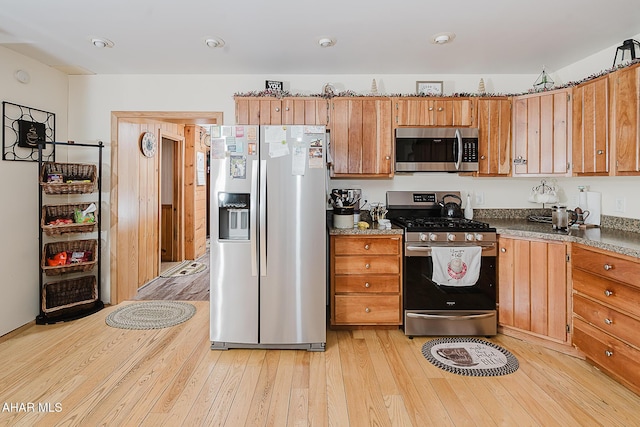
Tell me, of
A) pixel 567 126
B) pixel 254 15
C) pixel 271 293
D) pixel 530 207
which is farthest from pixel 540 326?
pixel 254 15

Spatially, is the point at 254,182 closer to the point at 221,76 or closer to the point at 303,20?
the point at 303,20

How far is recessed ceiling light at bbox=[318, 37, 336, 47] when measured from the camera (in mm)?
2709

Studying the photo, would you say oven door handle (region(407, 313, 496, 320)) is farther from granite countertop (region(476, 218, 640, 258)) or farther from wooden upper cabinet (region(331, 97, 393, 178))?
wooden upper cabinet (region(331, 97, 393, 178))

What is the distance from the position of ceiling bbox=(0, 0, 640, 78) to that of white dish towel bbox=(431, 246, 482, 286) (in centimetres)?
163

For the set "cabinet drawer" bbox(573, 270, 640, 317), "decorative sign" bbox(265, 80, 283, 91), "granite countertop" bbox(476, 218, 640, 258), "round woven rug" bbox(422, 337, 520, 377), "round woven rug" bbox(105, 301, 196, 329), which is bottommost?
"round woven rug" bbox(422, 337, 520, 377)

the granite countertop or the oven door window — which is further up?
the granite countertop

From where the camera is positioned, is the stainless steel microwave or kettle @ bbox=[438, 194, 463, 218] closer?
the stainless steel microwave

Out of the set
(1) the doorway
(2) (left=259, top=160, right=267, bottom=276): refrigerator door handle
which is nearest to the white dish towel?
(2) (left=259, top=160, right=267, bottom=276): refrigerator door handle

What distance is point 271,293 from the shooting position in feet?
8.72

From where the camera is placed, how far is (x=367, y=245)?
2.94 m

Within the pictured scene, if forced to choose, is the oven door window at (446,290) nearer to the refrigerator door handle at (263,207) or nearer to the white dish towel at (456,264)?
the white dish towel at (456,264)

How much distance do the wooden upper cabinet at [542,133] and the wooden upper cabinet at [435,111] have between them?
0.42 meters

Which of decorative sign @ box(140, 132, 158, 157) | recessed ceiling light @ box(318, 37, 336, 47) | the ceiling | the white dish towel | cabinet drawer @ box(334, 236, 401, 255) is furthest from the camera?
decorative sign @ box(140, 132, 158, 157)

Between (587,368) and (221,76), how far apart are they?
12.6 feet
